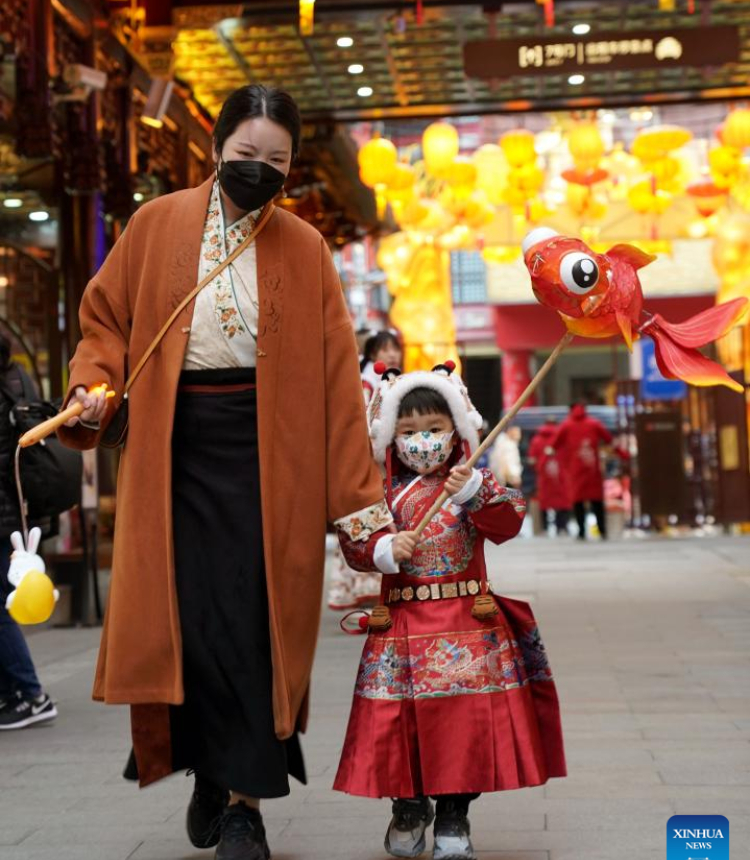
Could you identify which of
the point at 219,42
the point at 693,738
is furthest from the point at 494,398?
the point at 693,738

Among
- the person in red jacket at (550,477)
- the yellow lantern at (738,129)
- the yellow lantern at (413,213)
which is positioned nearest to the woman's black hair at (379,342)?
the yellow lantern at (738,129)

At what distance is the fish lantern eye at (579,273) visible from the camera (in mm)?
3545

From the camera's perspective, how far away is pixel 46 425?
3.38m

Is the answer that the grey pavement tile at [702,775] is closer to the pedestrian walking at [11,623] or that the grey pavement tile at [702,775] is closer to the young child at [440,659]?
the young child at [440,659]

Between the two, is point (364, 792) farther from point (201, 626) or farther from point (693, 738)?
point (693, 738)

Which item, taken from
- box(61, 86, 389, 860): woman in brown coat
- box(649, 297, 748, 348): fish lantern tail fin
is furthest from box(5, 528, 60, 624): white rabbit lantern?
box(649, 297, 748, 348): fish lantern tail fin

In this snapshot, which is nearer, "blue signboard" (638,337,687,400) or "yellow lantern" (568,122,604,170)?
"yellow lantern" (568,122,604,170)

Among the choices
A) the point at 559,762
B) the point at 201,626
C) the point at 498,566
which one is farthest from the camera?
the point at 498,566

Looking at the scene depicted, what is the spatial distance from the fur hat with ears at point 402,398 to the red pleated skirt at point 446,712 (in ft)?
1.28

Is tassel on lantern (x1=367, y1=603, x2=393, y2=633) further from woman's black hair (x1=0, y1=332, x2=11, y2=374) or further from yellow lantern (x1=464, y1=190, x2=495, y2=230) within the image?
yellow lantern (x1=464, y1=190, x2=495, y2=230)

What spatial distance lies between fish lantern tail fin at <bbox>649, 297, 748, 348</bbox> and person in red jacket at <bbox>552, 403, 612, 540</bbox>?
13527 millimetres

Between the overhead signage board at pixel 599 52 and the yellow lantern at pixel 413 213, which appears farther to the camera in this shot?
the yellow lantern at pixel 413 213

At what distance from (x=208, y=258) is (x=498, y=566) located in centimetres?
1019

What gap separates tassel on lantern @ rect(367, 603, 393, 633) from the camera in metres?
3.81
